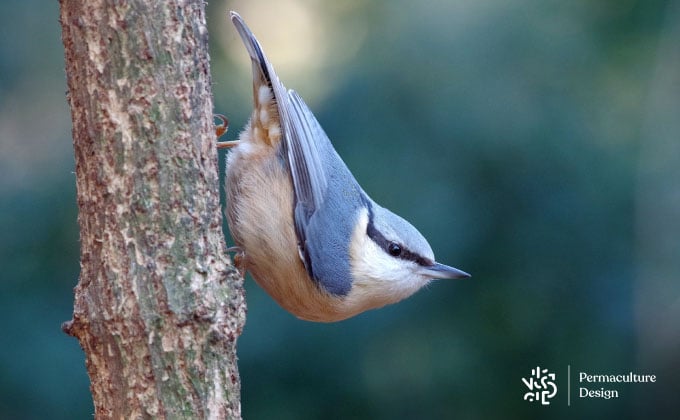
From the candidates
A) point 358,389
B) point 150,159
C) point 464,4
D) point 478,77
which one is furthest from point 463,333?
point 150,159

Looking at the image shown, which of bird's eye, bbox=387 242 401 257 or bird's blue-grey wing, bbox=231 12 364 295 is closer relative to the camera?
bird's blue-grey wing, bbox=231 12 364 295

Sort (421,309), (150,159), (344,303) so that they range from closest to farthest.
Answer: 1. (150,159)
2. (344,303)
3. (421,309)

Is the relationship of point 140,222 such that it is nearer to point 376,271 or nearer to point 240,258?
point 240,258

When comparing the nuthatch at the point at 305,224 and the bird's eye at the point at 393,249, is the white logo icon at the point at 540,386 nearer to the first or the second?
the nuthatch at the point at 305,224

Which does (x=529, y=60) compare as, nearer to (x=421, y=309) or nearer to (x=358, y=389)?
(x=421, y=309)

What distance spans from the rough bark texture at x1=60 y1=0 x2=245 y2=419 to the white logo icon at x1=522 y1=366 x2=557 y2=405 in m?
1.78

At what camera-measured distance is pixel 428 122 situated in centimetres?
312

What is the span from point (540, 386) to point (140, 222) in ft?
6.71

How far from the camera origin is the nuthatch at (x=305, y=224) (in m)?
2.31

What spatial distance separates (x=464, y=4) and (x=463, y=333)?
1.26 metres

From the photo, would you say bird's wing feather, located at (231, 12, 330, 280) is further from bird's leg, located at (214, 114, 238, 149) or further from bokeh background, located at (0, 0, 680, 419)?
bokeh background, located at (0, 0, 680, 419)

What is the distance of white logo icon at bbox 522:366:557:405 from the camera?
10.2ft

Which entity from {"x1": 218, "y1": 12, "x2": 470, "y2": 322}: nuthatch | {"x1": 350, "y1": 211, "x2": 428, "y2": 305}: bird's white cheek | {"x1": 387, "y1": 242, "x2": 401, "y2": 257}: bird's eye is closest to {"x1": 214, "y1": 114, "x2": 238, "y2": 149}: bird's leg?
{"x1": 218, "y1": 12, "x2": 470, "y2": 322}: nuthatch

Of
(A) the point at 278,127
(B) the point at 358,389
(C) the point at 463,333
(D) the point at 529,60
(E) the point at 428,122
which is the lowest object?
→ (B) the point at 358,389
